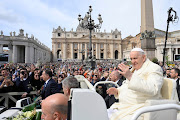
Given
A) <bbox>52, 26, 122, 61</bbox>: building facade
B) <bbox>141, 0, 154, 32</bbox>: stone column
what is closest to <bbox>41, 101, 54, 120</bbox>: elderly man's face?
<bbox>141, 0, 154, 32</bbox>: stone column

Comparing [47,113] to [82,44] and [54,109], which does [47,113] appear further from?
[82,44]

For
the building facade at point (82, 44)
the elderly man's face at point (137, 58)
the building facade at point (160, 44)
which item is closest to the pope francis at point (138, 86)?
the elderly man's face at point (137, 58)

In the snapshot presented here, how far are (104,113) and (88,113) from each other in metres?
0.15

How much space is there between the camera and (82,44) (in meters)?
78.5

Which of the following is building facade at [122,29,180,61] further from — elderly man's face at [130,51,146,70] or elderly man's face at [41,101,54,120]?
elderly man's face at [41,101,54,120]

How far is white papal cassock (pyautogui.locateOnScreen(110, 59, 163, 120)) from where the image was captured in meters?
1.76

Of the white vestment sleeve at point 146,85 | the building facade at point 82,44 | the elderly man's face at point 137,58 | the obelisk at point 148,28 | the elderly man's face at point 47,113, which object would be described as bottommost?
the elderly man's face at point 47,113

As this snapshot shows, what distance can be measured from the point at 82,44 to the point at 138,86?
7745cm

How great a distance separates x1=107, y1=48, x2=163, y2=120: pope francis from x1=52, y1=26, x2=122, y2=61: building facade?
7241cm

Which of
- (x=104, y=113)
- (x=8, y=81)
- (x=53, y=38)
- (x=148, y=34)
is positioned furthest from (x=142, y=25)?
(x=53, y=38)

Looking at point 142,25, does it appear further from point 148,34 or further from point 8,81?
point 8,81

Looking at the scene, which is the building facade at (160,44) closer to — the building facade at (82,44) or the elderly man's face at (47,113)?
the building facade at (82,44)

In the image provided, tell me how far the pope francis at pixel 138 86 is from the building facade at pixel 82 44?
72405 millimetres

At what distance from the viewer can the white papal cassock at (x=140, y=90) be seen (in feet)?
5.79
